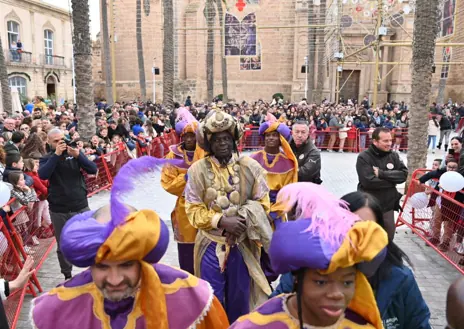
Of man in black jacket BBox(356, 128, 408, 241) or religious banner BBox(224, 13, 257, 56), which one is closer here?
man in black jacket BBox(356, 128, 408, 241)

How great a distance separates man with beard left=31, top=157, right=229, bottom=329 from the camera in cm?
200

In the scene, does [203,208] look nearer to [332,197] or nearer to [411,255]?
[332,197]

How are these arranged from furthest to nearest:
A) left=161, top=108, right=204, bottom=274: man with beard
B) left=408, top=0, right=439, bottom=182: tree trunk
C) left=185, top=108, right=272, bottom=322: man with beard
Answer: left=408, top=0, right=439, bottom=182: tree trunk, left=161, top=108, right=204, bottom=274: man with beard, left=185, top=108, right=272, bottom=322: man with beard

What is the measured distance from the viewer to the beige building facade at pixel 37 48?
33.9 meters

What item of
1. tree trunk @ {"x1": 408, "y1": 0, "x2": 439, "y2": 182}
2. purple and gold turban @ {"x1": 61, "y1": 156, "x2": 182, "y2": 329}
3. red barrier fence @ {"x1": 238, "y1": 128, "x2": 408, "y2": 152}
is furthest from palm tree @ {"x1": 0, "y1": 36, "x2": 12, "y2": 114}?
purple and gold turban @ {"x1": 61, "y1": 156, "x2": 182, "y2": 329}

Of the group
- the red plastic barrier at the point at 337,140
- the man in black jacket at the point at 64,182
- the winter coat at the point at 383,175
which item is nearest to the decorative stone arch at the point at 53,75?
the red plastic barrier at the point at 337,140

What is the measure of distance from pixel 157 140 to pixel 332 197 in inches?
484

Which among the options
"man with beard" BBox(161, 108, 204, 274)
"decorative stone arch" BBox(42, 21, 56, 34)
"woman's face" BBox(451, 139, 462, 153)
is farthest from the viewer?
"decorative stone arch" BBox(42, 21, 56, 34)

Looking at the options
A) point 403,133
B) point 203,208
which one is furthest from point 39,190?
point 403,133

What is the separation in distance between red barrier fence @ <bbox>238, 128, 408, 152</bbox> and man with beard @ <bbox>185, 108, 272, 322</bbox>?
13129 mm

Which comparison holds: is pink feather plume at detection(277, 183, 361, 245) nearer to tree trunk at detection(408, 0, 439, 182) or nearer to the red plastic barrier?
tree trunk at detection(408, 0, 439, 182)

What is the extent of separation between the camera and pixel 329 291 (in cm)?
181

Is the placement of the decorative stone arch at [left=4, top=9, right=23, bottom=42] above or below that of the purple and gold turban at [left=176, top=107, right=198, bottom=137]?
above

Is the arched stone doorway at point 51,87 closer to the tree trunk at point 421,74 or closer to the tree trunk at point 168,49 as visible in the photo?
the tree trunk at point 168,49
